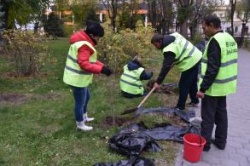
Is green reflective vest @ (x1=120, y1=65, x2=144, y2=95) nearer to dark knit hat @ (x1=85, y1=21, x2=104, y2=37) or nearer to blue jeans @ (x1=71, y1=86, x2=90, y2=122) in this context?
blue jeans @ (x1=71, y1=86, x2=90, y2=122)

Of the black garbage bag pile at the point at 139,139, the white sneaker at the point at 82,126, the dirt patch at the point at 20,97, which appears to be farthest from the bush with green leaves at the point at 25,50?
the black garbage bag pile at the point at 139,139

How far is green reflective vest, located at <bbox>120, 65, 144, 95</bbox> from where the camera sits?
273 inches

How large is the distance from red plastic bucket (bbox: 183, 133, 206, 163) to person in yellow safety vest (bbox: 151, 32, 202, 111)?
137cm

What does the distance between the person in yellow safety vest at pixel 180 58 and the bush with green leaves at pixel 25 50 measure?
4459mm

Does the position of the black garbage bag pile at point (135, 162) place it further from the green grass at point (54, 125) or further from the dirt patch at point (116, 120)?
the dirt patch at point (116, 120)

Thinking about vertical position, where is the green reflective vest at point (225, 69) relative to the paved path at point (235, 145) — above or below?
above

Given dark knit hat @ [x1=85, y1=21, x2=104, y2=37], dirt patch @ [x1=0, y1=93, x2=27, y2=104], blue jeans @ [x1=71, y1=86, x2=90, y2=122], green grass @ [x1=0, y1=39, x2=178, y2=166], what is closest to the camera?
green grass @ [x1=0, y1=39, x2=178, y2=166]

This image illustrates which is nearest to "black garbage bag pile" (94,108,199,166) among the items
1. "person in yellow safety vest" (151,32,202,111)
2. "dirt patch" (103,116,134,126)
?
"dirt patch" (103,116,134,126)

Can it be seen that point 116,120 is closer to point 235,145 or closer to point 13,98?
point 235,145

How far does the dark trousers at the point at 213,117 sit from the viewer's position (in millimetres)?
4328

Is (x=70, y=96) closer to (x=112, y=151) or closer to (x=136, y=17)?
(x=112, y=151)

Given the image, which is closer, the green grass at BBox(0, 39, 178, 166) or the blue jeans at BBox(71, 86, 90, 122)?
the green grass at BBox(0, 39, 178, 166)

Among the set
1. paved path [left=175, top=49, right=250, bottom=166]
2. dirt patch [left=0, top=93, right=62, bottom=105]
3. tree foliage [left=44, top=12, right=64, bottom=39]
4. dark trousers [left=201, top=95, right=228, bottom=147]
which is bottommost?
paved path [left=175, top=49, right=250, bottom=166]

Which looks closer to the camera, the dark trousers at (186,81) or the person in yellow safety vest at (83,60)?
the person in yellow safety vest at (83,60)
